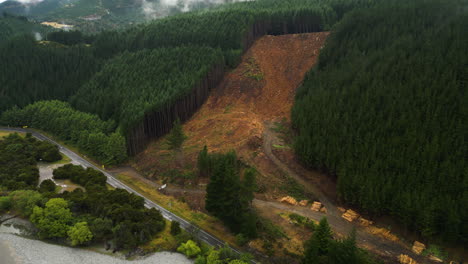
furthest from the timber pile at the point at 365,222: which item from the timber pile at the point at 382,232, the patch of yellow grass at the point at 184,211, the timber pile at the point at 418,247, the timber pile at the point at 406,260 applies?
the patch of yellow grass at the point at 184,211

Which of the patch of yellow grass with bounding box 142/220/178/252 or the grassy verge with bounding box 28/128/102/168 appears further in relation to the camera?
the grassy verge with bounding box 28/128/102/168

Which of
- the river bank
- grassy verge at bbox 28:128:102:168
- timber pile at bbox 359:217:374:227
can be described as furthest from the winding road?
the river bank

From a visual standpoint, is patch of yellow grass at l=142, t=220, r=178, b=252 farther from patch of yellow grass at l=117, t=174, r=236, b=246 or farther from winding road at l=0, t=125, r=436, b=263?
patch of yellow grass at l=117, t=174, r=236, b=246

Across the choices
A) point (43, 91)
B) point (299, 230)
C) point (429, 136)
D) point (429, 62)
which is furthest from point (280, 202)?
point (43, 91)

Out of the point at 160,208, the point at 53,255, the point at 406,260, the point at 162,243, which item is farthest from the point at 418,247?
the point at 53,255

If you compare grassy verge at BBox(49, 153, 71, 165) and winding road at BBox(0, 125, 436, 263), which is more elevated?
winding road at BBox(0, 125, 436, 263)

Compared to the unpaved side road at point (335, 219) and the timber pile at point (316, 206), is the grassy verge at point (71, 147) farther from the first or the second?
the timber pile at point (316, 206)

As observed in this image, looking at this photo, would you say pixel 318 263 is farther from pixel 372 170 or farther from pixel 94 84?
pixel 94 84
